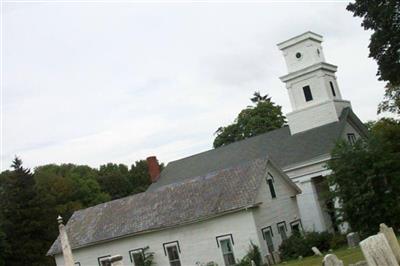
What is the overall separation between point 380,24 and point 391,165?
6425 mm

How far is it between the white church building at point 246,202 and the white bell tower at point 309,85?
8cm

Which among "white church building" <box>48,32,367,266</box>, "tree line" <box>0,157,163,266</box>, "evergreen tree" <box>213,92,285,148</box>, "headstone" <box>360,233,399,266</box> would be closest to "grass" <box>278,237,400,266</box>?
Result: "white church building" <box>48,32,367,266</box>

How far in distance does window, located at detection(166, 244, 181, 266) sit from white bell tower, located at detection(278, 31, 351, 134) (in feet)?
55.3

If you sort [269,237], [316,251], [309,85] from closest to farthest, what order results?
[316,251], [269,237], [309,85]

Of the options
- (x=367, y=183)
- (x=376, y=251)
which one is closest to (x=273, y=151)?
(x=367, y=183)

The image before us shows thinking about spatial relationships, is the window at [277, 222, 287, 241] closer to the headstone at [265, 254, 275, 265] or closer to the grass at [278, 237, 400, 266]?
the headstone at [265, 254, 275, 265]

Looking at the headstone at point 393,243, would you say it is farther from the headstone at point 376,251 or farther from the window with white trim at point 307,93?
the window with white trim at point 307,93

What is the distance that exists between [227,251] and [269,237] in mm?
2585

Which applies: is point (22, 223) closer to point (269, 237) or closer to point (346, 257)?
point (269, 237)

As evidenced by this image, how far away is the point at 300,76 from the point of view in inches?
1834

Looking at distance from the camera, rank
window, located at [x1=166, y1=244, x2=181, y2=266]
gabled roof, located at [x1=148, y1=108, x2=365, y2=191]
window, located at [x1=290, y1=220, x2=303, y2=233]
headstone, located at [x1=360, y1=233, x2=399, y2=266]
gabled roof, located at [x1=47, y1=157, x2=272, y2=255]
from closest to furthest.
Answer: headstone, located at [x1=360, y1=233, x2=399, y2=266], gabled roof, located at [x1=47, y1=157, x2=272, y2=255], window, located at [x1=166, y1=244, x2=181, y2=266], window, located at [x1=290, y1=220, x2=303, y2=233], gabled roof, located at [x1=148, y1=108, x2=365, y2=191]

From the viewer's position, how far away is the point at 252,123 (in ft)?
217

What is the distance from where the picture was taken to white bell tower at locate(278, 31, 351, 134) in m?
45.1

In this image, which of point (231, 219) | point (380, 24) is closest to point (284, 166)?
point (231, 219)
